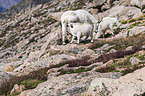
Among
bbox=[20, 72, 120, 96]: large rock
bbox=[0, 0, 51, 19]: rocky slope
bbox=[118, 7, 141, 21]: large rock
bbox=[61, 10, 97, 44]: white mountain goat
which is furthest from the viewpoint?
bbox=[0, 0, 51, 19]: rocky slope

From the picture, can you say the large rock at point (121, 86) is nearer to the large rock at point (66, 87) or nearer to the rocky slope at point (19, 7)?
the large rock at point (66, 87)

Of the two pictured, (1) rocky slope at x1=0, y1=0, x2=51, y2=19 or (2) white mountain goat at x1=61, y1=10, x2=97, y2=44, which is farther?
(1) rocky slope at x1=0, y1=0, x2=51, y2=19

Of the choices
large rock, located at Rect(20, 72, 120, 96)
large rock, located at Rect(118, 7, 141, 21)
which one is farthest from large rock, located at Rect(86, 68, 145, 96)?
large rock, located at Rect(118, 7, 141, 21)

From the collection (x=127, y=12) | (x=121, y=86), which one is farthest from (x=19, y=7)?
(x=121, y=86)

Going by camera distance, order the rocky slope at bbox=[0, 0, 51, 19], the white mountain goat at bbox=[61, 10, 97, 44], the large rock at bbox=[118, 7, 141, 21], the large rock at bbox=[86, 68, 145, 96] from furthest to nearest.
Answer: the rocky slope at bbox=[0, 0, 51, 19] → the large rock at bbox=[118, 7, 141, 21] → the white mountain goat at bbox=[61, 10, 97, 44] → the large rock at bbox=[86, 68, 145, 96]

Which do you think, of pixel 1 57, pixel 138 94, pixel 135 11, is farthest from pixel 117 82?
pixel 1 57

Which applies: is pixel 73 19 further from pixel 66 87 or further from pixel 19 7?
pixel 19 7

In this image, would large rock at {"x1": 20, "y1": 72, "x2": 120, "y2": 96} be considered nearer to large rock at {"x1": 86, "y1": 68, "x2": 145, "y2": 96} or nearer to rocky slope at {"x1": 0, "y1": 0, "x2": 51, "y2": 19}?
large rock at {"x1": 86, "y1": 68, "x2": 145, "y2": 96}

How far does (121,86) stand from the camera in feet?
11.8

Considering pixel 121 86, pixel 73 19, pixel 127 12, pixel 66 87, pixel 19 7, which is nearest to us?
pixel 121 86

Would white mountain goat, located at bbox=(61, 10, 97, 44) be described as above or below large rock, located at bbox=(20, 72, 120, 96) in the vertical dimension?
above

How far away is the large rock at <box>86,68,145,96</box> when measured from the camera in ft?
11.0

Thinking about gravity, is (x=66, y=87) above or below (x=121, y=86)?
below

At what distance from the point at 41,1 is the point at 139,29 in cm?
11281
